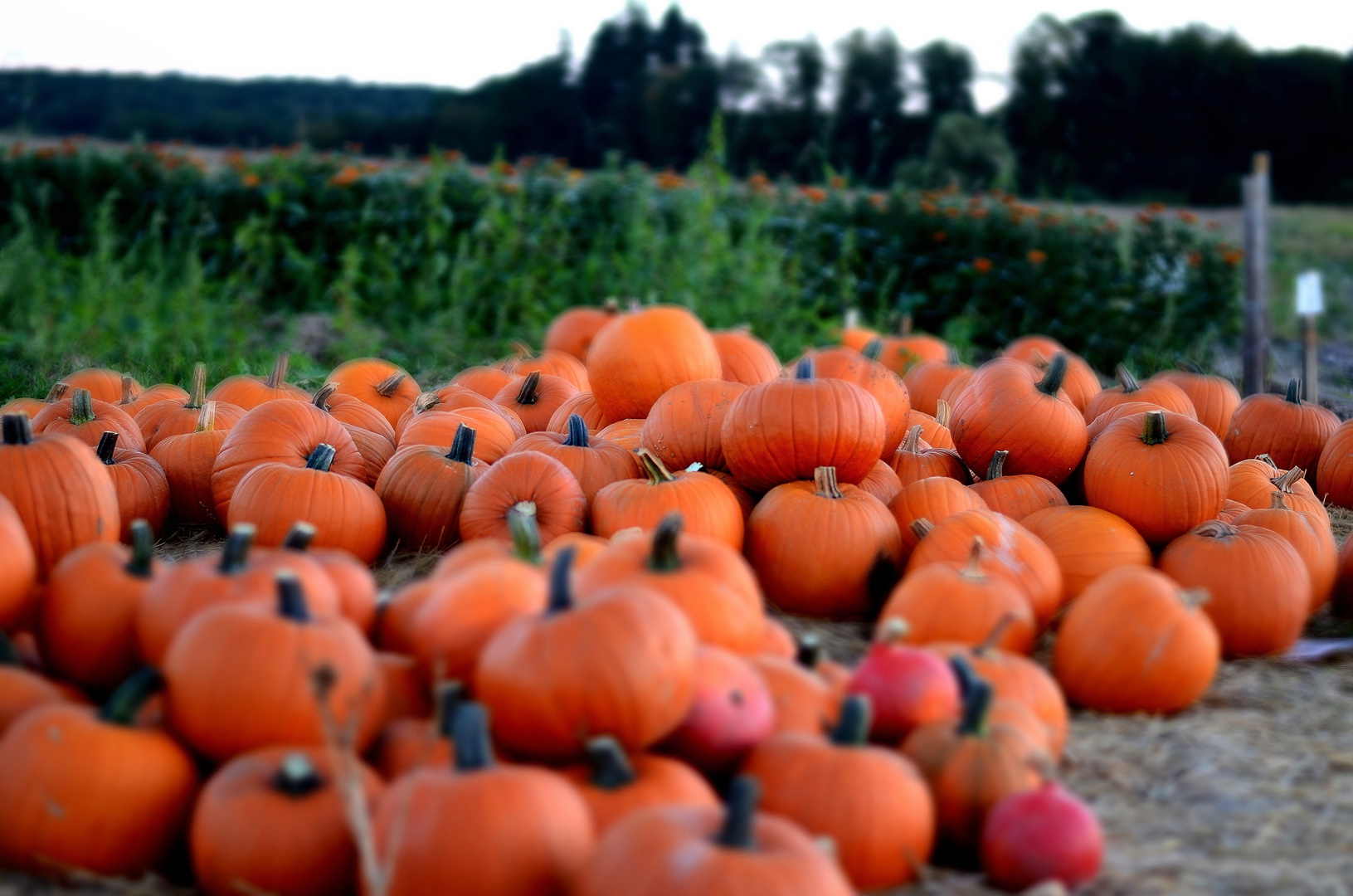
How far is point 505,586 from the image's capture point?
5.87 ft

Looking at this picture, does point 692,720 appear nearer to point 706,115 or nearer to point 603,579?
point 603,579

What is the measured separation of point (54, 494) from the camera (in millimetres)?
2395

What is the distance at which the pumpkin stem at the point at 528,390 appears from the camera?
12.6 feet

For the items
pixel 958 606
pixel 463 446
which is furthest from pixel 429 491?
pixel 958 606

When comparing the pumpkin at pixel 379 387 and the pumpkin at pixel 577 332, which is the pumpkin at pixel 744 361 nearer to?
the pumpkin at pixel 379 387

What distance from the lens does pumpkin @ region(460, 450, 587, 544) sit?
2750 millimetres

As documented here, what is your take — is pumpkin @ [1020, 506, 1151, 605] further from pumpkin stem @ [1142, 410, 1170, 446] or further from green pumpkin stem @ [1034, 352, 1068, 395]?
green pumpkin stem @ [1034, 352, 1068, 395]

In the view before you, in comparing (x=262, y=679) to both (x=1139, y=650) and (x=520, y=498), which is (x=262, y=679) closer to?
(x=520, y=498)

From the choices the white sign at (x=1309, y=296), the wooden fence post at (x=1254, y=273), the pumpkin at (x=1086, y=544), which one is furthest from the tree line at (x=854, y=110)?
the pumpkin at (x=1086, y=544)

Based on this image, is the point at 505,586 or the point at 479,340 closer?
the point at 505,586

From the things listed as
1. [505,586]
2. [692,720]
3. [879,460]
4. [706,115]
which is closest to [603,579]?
[505,586]

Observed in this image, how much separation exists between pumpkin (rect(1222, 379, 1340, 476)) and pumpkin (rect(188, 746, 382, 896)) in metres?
3.45

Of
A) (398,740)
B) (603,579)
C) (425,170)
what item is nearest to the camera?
(398,740)

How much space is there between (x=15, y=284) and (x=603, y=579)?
21.8 ft
